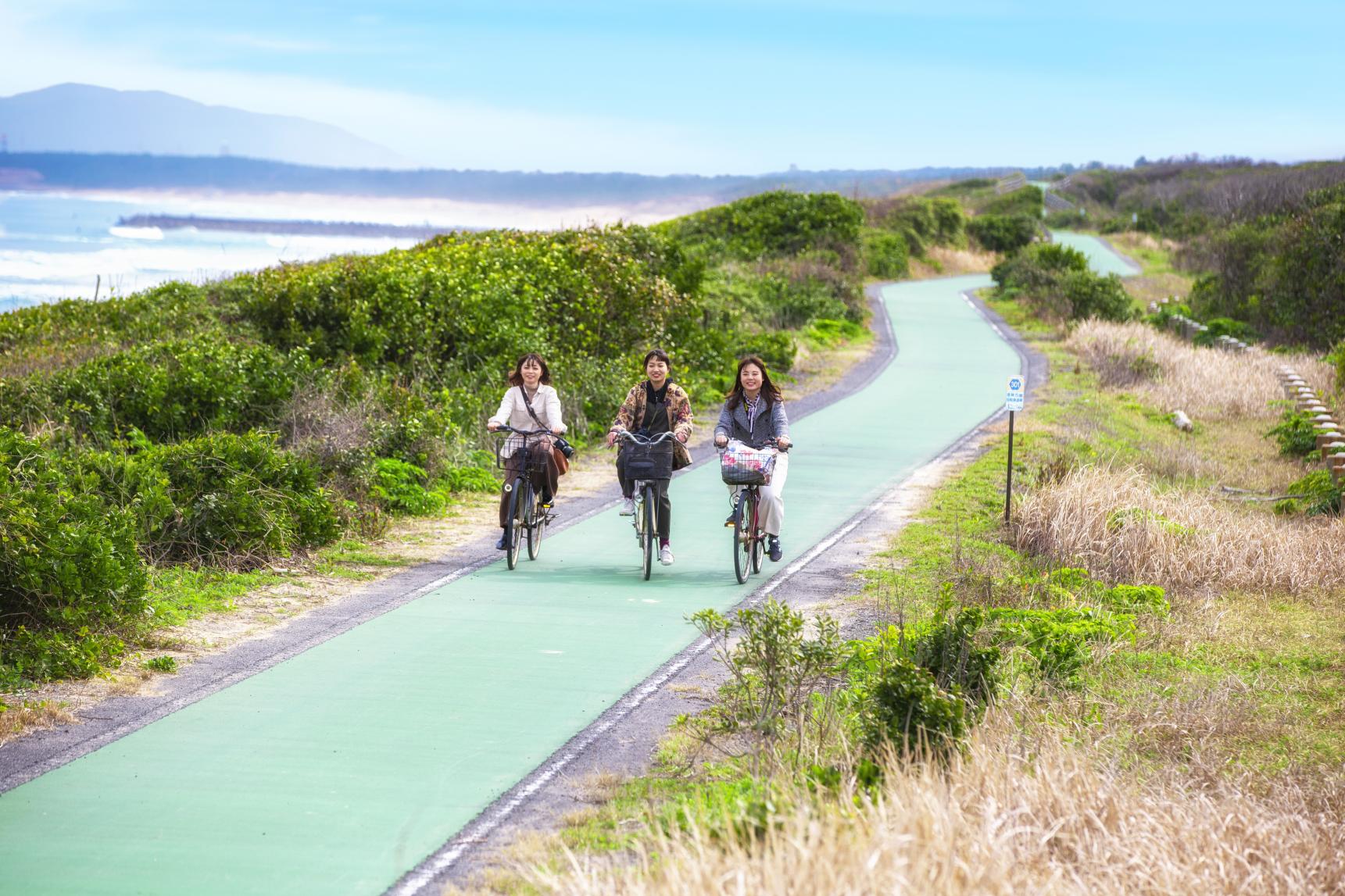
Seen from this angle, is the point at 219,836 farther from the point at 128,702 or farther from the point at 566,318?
the point at 566,318

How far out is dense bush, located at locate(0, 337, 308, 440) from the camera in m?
15.5

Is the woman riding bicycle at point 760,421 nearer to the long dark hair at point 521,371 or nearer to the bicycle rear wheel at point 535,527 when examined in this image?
the long dark hair at point 521,371

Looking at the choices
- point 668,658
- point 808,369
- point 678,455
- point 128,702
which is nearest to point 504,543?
point 678,455

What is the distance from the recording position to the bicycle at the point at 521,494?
12531 millimetres

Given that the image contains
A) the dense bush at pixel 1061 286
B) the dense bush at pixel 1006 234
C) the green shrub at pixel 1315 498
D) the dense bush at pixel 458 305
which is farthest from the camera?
the dense bush at pixel 1006 234

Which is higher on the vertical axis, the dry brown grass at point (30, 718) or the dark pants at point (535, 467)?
the dark pants at point (535, 467)

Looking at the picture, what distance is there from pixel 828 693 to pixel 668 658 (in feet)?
4.84

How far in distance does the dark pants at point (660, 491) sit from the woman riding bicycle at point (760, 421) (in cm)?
57

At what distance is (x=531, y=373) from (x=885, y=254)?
48.2m

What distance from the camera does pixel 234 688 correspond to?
29.7 feet

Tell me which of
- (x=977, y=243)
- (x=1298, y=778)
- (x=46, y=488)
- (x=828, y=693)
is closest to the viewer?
(x=1298, y=778)

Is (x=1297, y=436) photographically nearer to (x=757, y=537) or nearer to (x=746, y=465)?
(x=757, y=537)

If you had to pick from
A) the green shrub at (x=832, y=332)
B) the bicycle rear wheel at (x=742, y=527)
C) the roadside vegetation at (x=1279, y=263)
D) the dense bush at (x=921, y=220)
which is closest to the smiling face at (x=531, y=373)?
the bicycle rear wheel at (x=742, y=527)

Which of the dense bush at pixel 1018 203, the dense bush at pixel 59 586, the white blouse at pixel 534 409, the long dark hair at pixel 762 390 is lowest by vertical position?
the dense bush at pixel 59 586
